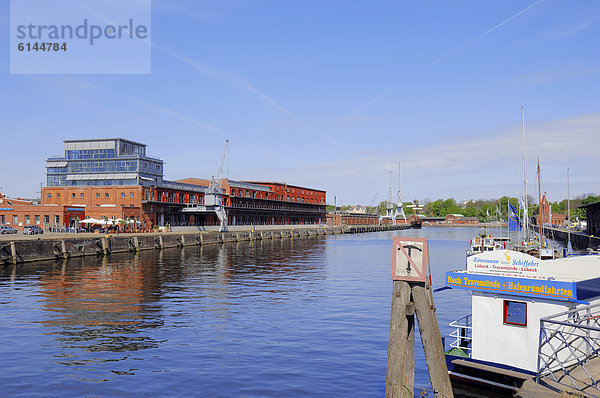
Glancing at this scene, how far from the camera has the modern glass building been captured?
116688 mm

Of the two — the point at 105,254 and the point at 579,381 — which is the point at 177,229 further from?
the point at 579,381

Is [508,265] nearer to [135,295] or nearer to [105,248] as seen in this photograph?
[135,295]

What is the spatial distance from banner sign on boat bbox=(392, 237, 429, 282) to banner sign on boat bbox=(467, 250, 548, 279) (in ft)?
18.0

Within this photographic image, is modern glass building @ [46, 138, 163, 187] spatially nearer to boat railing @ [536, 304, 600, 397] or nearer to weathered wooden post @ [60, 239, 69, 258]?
weathered wooden post @ [60, 239, 69, 258]

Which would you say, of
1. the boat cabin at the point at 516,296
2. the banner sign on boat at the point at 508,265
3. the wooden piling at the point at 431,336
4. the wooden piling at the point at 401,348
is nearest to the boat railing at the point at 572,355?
the boat cabin at the point at 516,296

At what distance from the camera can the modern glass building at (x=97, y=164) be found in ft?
383

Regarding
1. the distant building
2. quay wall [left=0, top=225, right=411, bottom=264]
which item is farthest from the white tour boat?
the distant building

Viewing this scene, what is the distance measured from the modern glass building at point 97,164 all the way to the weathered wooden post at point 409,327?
110 meters

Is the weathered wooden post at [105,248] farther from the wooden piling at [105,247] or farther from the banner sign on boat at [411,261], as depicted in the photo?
the banner sign on boat at [411,261]

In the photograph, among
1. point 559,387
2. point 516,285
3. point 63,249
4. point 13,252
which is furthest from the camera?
point 63,249

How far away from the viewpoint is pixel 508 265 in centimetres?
1612

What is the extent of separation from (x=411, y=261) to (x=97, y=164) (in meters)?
124

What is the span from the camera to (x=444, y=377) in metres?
11.8

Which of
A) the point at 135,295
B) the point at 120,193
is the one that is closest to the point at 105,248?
the point at 135,295
